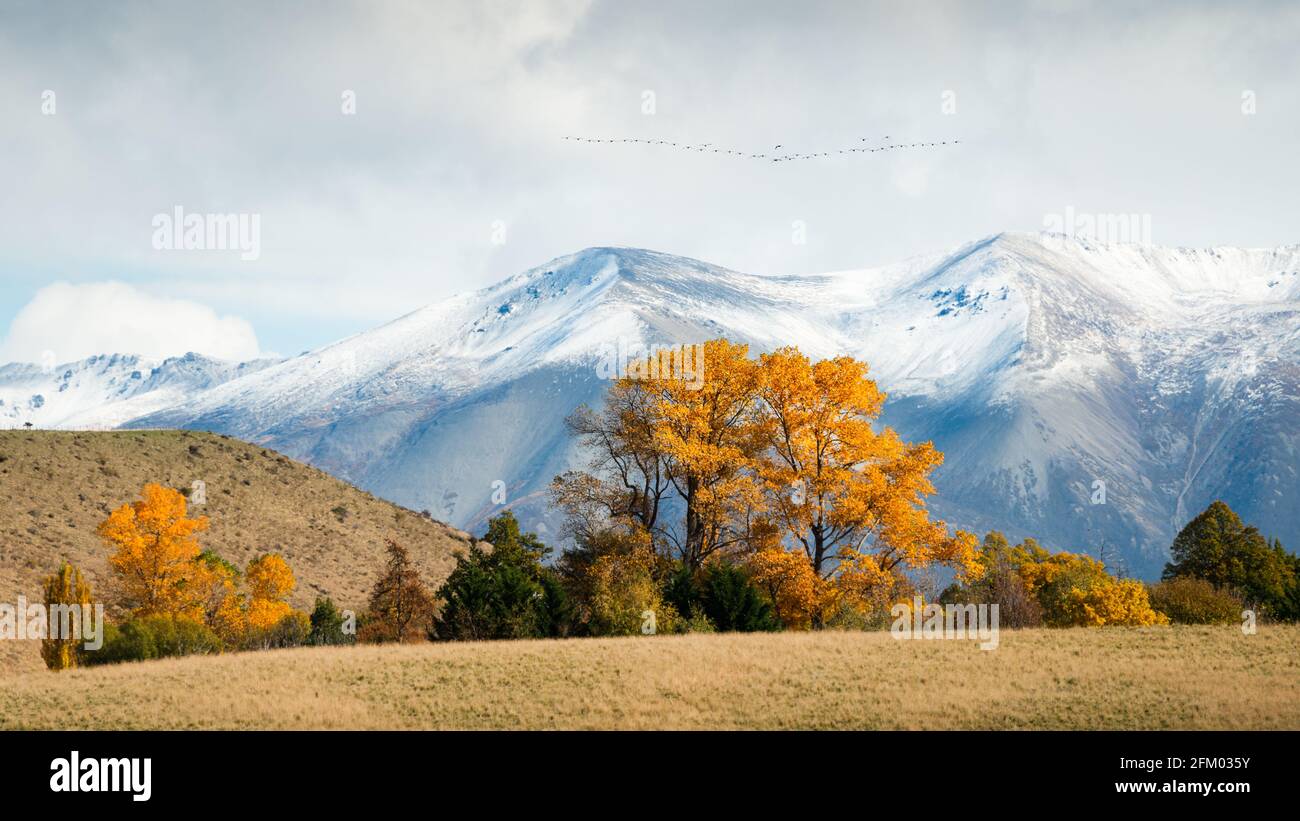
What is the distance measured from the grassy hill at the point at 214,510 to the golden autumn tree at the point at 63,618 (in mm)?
27634

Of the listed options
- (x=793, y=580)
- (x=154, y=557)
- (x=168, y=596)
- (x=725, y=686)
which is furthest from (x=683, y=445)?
(x=154, y=557)

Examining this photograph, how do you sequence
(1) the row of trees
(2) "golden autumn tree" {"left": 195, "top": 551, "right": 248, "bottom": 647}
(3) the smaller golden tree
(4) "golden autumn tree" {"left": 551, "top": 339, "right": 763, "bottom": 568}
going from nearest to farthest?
(4) "golden autumn tree" {"left": 551, "top": 339, "right": 763, "bottom": 568}
(1) the row of trees
(2) "golden autumn tree" {"left": 195, "top": 551, "right": 248, "bottom": 647}
(3) the smaller golden tree

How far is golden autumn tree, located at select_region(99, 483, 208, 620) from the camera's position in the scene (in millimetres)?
69688

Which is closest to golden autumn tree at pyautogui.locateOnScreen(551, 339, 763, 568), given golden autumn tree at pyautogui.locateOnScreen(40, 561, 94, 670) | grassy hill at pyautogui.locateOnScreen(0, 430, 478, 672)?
golden autumn tree at pyautogui.locateOnScreen(40, 561, 94, 670)

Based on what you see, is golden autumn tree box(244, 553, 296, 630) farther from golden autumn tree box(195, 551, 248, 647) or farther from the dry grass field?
the dry grass field

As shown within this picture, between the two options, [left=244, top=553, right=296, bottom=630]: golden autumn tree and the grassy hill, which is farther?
the grassy hill

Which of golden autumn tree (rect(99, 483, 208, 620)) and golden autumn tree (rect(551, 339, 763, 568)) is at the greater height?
golden autumn tree (rect(551, 339, 763, 568))

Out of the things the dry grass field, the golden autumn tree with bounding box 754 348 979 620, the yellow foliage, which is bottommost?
the dry grass field

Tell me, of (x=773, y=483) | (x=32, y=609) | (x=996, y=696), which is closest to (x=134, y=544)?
(x=32, y=609)

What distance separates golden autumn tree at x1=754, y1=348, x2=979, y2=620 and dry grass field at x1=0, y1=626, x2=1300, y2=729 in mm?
6368

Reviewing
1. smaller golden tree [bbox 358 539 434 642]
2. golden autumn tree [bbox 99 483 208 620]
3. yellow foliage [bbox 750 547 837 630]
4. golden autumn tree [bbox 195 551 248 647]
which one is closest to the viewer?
yellow foliage [bbox 750 547 837 630]

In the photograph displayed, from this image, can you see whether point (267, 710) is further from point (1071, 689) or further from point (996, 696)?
point (1071, 689)

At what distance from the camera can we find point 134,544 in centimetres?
6956
